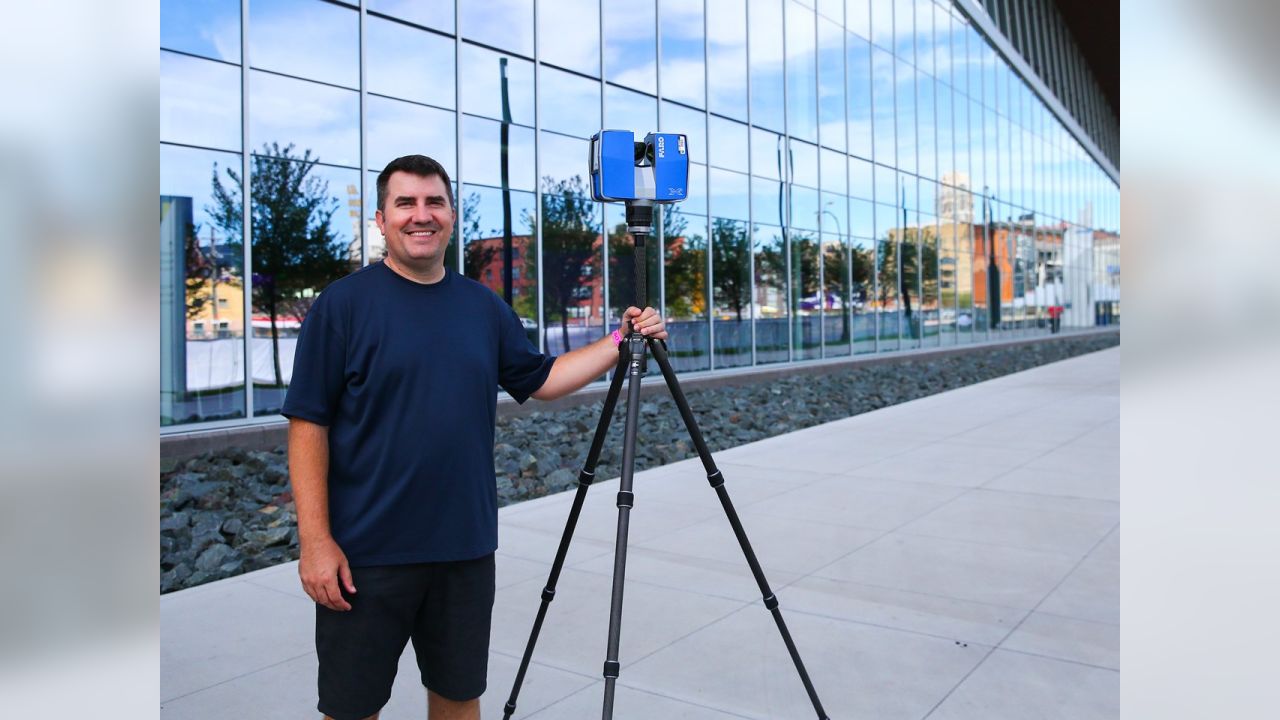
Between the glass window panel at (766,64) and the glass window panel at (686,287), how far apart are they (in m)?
3.23

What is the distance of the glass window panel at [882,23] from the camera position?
25.1m

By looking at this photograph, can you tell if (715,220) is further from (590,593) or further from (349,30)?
(590,593)

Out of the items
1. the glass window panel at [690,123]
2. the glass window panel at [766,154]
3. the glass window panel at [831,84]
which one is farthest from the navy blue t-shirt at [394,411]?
the glass window panel at [831,84]

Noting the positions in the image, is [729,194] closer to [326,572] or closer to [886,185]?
[886,185]

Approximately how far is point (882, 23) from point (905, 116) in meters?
2.59

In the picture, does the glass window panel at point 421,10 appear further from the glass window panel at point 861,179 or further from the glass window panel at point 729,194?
the glass window panel at point 861,179

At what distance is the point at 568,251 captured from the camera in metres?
15.5

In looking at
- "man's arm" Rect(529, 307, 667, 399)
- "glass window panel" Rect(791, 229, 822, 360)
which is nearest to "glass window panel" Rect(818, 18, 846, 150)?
"glass window panel" Rect(791, 229, 822, 360)

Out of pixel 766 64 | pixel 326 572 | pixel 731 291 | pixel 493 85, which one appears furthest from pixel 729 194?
pixel 326 572

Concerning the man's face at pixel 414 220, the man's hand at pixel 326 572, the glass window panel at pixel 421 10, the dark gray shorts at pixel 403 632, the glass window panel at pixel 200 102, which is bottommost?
the dark gray shorts at pixel 403 632

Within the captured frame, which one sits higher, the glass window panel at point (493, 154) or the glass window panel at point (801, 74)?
the glass window panel at point (801, 74)

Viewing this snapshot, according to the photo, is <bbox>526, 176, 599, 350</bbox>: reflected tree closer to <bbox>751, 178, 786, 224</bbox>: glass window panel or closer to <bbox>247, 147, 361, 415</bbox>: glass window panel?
<bbox>247, 147, 361, 415</bbox>: glass window panel
